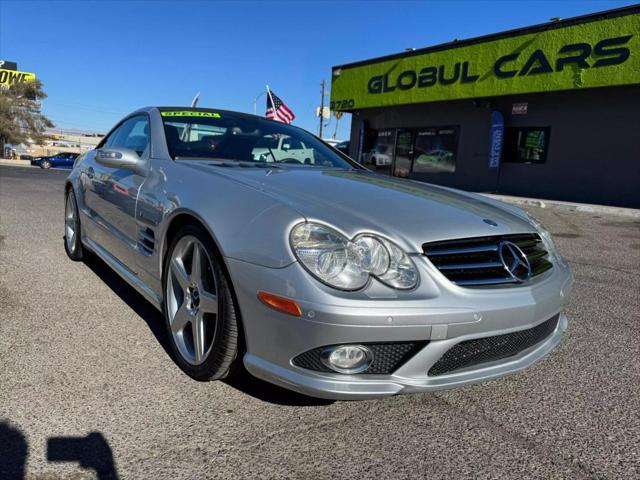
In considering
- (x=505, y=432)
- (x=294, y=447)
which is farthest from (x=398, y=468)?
(x=505, y=432)

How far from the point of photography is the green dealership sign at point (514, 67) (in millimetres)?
12484

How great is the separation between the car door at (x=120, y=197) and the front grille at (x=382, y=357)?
1591 millimetres

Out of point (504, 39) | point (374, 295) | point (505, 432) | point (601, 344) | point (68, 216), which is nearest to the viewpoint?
point (374, 295)

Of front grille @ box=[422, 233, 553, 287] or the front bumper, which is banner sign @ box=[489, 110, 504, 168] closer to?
front grille @ box=[422, 233, 553, 287]

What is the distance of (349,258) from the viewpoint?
1891 mm

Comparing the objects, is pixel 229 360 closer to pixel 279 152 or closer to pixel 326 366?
pixel 326 366

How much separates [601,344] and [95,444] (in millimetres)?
2939

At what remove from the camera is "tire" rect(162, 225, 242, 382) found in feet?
6.98

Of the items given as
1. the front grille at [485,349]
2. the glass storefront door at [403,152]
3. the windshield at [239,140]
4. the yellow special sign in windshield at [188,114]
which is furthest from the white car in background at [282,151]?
the glass storefront door at [403,152]

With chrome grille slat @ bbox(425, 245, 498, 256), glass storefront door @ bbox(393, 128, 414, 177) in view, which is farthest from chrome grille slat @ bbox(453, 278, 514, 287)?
glass storefront door @ bbox(393, 128, 414, 177)

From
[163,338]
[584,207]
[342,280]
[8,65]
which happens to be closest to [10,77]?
[8,65]

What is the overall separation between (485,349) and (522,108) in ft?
48.9

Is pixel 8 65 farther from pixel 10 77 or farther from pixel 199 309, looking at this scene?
pixel 199 309

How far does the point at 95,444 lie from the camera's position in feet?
6.21
